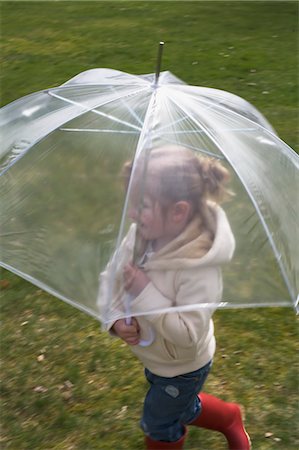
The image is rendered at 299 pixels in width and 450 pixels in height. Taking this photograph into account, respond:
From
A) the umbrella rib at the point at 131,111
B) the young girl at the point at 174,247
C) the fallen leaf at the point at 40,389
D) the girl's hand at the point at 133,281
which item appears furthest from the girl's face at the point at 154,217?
the fallen leaf at the point at 40,389

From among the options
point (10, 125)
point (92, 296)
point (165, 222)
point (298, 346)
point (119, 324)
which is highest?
point (10, 125)

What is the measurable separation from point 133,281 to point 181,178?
0.37 meters

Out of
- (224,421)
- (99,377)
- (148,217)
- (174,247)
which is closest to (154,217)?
(148,217)

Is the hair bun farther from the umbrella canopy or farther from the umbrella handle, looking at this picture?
the umbrella handle

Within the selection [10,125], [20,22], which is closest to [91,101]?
[10,125]

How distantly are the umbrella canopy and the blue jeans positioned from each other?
0.51 metres

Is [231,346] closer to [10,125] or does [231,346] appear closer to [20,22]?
[10,125]

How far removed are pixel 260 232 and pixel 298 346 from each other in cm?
170

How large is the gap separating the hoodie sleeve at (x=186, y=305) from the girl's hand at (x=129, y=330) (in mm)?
82

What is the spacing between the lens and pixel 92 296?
2.14 meters

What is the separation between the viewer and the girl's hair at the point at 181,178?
83.6 inches

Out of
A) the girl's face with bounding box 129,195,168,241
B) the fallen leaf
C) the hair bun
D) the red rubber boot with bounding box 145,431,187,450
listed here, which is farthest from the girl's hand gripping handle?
the fallen leaf

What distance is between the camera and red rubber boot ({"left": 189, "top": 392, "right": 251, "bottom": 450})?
2.93m

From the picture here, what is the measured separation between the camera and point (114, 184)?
2201mm
